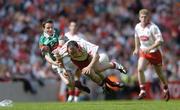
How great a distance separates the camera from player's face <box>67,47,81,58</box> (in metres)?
16.9

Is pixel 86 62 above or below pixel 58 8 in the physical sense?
below

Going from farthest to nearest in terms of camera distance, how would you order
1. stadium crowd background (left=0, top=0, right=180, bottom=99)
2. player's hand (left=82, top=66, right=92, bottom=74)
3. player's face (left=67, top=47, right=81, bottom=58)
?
1. stadium crowd background (left=0, top=0, right=180, bottom=99)
2. player's hand (left=82, top=66, right=92, bottom=74)
3. player's face (left=67, top=47, right=81, bottom=58)

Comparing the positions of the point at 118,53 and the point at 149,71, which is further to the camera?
the point at 118,53

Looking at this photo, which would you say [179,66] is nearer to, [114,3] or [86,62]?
[114,3]

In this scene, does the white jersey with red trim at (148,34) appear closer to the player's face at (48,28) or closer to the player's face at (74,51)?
the player's face at (48,28)

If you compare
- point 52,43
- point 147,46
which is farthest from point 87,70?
point 147,46

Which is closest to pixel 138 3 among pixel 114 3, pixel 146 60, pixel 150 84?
pixel 114 3

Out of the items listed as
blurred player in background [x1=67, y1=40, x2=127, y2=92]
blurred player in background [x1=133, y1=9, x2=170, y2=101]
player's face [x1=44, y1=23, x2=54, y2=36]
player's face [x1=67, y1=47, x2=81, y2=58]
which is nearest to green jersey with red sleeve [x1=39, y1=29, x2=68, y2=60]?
player's face [x1=44, y1=23, x2=54, y2=36]

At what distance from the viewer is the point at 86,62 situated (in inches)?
706

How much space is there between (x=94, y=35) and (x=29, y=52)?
3396mm

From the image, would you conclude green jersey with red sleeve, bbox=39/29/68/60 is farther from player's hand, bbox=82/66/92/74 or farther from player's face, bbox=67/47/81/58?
player's hand, bbox=82/66/92/74

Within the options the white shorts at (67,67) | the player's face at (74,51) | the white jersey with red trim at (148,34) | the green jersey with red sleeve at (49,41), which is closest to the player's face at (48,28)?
the green jersey with red sleeve at (49,41)

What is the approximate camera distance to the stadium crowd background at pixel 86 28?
87.2ft

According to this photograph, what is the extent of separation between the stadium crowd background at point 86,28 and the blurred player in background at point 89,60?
7.23m
